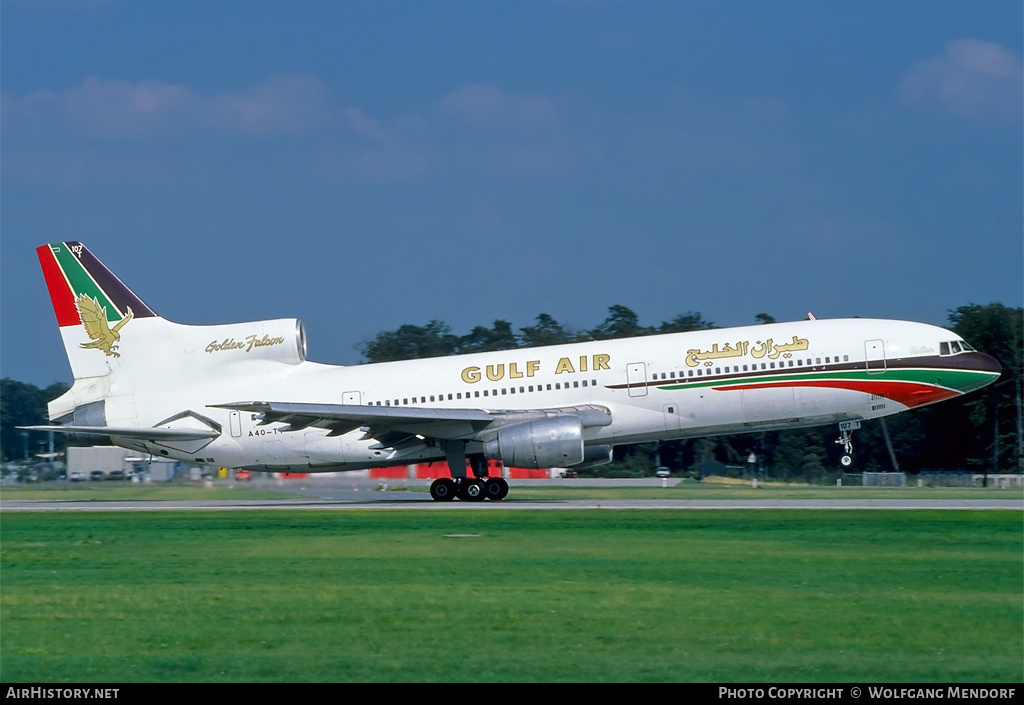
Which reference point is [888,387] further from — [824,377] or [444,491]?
[444,491]

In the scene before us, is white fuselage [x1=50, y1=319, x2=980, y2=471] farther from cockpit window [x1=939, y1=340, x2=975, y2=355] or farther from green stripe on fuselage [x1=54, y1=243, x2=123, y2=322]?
green stripe on fuselage [x1=54, y1=243, x2=123, y2=322]

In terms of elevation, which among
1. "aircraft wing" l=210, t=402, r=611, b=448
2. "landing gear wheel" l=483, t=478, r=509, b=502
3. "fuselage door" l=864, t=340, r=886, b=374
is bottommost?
"landing gear wheel" l=483, t=478, r=509, b=502

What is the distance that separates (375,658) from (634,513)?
49.9ft

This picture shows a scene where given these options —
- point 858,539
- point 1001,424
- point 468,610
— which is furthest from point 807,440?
point 468,610

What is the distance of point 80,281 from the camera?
32.9 meters

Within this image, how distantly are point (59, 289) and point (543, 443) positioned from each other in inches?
605

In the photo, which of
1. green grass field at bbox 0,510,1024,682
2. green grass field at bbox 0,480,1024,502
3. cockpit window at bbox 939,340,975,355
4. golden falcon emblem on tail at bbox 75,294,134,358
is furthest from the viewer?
green grass field at bbox 0,480,1024,502

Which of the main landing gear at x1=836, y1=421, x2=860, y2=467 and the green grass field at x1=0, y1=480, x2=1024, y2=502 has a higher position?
the main landing gear at x1=836, y1=421, x2=860, y2=467

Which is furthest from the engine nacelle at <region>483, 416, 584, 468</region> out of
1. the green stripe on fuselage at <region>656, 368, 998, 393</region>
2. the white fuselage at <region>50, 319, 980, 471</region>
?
the green stripe on fuselage at <region>656, 368, 998, 393</region>

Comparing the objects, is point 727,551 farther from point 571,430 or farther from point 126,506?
point 126,506

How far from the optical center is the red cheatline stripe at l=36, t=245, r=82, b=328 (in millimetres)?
33062

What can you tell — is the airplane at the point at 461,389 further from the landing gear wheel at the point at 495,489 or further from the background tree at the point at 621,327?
the background tree at the point at 621,327

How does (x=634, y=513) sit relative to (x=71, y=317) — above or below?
below

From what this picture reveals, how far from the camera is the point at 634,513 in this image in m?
25.1
